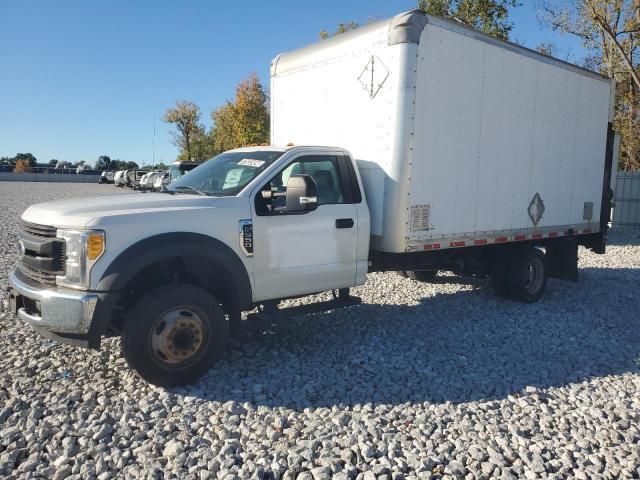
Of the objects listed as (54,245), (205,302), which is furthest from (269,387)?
(54,245)

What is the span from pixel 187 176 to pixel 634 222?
18032 mm

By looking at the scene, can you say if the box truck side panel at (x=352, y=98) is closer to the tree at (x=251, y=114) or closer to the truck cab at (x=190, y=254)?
the truck cab at (x=190, y=254)

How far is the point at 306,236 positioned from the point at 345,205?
61cm

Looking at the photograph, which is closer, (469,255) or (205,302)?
(205,302)

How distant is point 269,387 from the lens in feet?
14.6

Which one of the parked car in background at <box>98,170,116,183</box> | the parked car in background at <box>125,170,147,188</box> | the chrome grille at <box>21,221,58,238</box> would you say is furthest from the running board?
the parked car in background at <box>98,170,116,183</box>

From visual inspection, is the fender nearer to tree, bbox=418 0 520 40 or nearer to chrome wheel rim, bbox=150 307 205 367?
chrome wheel rim, bbox=150 307 205 367

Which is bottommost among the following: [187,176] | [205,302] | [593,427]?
[593,427]

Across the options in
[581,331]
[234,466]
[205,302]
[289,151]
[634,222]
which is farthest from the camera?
[634,222]

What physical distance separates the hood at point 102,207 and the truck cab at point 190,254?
0.01m

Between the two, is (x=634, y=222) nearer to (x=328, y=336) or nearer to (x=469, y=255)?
(x=469, y=255)

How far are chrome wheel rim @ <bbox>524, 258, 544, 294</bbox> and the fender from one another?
16.0ft

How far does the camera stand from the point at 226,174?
207 inches

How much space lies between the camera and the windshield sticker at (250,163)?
517cm
